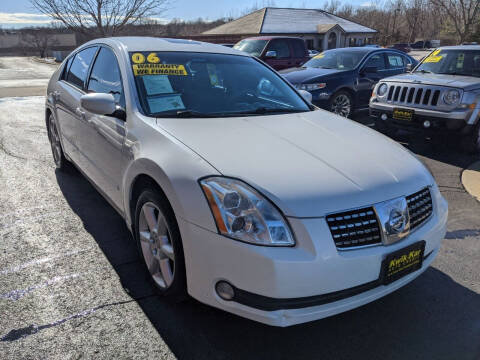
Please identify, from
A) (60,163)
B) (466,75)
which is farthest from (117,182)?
(466,75)

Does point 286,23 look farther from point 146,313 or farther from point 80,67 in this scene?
point 146,313

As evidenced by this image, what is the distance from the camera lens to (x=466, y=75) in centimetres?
637

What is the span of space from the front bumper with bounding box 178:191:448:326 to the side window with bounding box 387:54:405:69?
26.7 feet

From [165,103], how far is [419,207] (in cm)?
185

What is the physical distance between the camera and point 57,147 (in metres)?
4.95

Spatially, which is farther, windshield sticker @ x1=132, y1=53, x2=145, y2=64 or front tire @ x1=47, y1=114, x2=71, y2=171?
Result: front tire @ x1=47, y1=114, x2=71, y2=171

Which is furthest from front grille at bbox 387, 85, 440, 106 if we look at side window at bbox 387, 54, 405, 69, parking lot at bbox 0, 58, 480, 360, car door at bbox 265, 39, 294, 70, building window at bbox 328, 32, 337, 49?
building window at bbox 328, 32, 337, 49

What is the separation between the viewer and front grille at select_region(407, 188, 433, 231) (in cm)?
230

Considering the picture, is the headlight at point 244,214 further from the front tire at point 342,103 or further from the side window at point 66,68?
the front tire at point 342,103

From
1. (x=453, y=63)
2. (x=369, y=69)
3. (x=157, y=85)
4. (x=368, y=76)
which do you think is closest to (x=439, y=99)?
(x=453, y=63)

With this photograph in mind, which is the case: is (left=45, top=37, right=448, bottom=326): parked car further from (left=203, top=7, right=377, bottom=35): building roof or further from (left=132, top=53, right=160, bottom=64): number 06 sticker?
(left=203, top=7, right=377, bottom=35): building roof

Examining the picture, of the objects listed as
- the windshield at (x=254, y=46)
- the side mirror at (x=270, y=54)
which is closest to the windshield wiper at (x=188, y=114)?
the side mirror at (x=270, y=54)

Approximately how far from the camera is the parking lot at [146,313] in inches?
87.0

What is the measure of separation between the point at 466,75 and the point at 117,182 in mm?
5960
